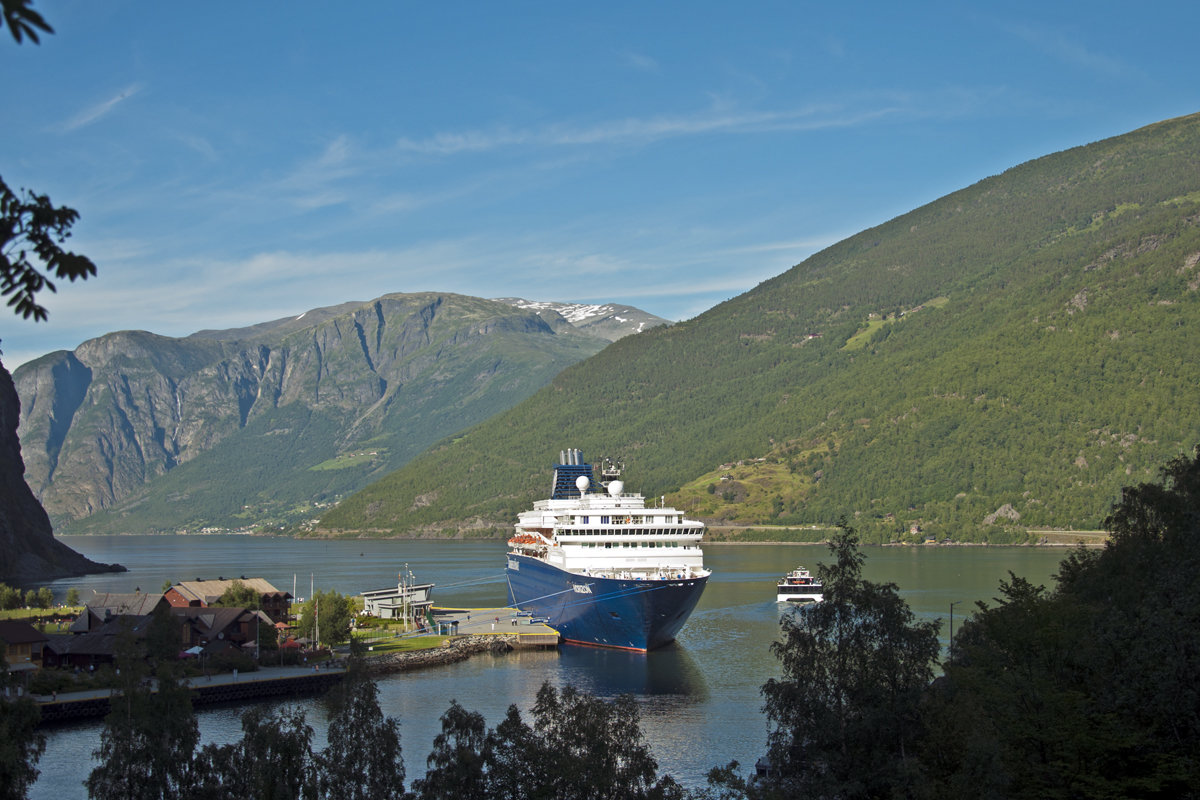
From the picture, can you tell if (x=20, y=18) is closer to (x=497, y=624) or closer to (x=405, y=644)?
(x=405, y=644)

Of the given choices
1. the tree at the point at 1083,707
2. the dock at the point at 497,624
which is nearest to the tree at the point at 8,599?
the dock at the point at 497,624

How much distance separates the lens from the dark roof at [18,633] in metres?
66.9

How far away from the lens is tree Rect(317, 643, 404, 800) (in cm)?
3231

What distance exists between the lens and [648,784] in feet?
97.0

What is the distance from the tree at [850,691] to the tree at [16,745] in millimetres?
21116

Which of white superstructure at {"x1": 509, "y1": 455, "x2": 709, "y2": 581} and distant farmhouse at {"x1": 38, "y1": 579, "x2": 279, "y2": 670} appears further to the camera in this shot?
white superstructure at {"x1": 509, "y1": 455, "x2": 709, "y2": 581}

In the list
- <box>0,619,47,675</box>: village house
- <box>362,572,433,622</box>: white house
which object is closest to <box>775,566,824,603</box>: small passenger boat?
<box>362,572,433,622</box>: white house

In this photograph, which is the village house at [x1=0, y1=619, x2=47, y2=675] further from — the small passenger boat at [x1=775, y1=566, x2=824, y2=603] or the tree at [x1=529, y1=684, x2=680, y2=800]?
the small passenger boat at [x1=775, y1=566, x2=824, y2=603]

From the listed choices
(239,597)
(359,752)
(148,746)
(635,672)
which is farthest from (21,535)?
(359,752)

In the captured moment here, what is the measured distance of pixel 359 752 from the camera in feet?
108

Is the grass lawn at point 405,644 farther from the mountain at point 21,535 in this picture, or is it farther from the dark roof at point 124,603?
the mountain at point 21,535

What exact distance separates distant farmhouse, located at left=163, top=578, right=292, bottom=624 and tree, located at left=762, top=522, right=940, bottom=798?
65580 millimetres

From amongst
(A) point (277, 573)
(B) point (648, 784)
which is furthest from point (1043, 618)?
(A) point (277, 573)

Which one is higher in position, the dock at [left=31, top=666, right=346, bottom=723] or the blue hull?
the blue hull
